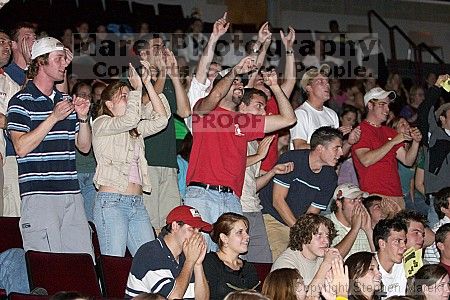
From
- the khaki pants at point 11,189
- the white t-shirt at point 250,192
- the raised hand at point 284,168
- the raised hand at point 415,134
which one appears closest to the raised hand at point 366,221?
the raised hand at point 284,168

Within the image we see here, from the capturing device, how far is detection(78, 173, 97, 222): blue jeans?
8.52 metres

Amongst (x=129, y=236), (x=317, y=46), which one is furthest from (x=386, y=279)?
(x=317, y=46)

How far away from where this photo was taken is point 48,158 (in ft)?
23.8

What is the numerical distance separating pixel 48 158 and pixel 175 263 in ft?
3.83

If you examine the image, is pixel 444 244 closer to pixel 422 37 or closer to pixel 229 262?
pixel 229 262

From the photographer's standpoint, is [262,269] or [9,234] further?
[262,269]

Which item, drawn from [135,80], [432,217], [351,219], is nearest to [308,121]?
[351,219]

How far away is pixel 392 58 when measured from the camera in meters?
19.1

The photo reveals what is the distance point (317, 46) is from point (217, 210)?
970cm

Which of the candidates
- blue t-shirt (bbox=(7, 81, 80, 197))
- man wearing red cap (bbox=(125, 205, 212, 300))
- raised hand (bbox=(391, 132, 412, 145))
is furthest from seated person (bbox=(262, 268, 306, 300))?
raised hand (bbox=(391, 132, 412, 145))

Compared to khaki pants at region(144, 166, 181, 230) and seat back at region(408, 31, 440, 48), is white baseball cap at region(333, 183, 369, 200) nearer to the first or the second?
khaki pants at region(144, 166, 181, 230)

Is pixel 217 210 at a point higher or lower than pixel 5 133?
lower

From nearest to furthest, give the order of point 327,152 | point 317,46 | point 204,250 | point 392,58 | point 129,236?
1. point 204,250
2. point 129,236
3. point 327,152
4. point 317,46
5. point 392,58

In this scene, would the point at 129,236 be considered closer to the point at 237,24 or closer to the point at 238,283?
the point at 238,283
